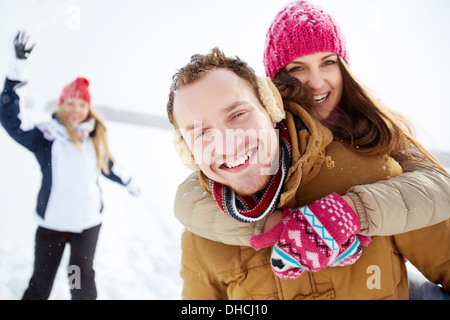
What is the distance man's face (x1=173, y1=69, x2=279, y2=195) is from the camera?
1.06m

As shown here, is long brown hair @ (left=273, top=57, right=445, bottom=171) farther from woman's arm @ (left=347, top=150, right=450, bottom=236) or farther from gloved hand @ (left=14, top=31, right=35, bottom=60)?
gloved hand @ (left=14, top=31, right=35, bottom=60)

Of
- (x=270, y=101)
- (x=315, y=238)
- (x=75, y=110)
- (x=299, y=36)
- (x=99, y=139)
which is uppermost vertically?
(x=75, y=110)

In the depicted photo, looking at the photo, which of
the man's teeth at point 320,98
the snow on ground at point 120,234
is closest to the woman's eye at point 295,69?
the man's teeth at point 320,98

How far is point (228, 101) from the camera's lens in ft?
3.49

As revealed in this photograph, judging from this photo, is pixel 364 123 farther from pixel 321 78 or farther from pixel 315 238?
pixel 315 238

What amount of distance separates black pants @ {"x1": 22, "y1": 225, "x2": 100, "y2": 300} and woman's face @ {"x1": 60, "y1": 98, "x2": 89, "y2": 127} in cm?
89

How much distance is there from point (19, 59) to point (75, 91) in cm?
47

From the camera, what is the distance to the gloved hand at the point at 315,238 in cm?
95

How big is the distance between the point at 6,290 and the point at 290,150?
2.56 metres

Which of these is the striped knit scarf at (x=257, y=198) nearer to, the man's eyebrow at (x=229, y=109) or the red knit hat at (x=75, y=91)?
the man's eyebrow at (x=229, y=109)

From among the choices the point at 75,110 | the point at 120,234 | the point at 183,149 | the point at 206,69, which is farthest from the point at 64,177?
the point at 206,69

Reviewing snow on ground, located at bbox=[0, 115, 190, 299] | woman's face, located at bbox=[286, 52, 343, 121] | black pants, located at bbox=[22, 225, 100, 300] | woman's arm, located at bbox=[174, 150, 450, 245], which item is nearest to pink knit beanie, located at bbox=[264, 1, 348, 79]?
woman's face, located at bbox=[286, 52, 343, 121]

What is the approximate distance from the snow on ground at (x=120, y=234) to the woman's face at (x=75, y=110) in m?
1.31

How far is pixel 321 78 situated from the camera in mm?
1468
